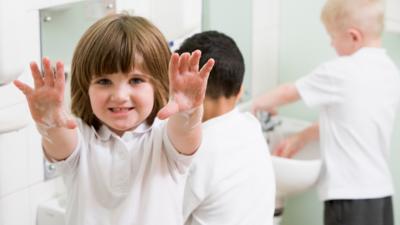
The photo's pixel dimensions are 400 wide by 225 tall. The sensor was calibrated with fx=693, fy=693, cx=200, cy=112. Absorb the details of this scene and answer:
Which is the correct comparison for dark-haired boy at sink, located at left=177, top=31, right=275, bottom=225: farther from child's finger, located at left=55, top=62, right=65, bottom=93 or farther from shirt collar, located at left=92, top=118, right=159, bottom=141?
child's finger, located at left=55, top=62, right=65, bottom=93

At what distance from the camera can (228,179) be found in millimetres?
1487

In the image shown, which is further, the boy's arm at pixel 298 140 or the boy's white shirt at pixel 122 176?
the boy's arm at pixel 298 140

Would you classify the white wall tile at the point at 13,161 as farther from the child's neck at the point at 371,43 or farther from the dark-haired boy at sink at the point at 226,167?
the child's neck at the point at 371,43

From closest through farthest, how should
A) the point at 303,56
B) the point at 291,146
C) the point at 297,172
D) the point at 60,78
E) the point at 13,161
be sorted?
the point at 60,78 < the point at 13,161 < the point at 297,172 < the point at 291,146 < the point at 303,56

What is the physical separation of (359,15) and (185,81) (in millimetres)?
1204

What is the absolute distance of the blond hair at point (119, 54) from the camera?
3.81 feet

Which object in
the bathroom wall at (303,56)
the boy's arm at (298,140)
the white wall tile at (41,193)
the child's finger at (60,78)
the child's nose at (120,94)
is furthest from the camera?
the bathroom wall at (303,56)

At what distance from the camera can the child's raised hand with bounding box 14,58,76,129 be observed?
1035 millimetres

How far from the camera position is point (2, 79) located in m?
1.33

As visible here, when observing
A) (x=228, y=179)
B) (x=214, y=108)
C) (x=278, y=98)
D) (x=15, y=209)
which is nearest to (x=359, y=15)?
(x=278, y=98)

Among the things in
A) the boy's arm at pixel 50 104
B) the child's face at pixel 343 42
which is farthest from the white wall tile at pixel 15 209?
the child's face at pixel 343 42

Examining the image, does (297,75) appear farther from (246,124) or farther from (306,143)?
(246,124)

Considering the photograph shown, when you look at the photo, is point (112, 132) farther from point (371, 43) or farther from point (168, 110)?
point (371, 43)

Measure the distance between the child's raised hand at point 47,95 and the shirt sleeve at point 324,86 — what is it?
47.8 inches
